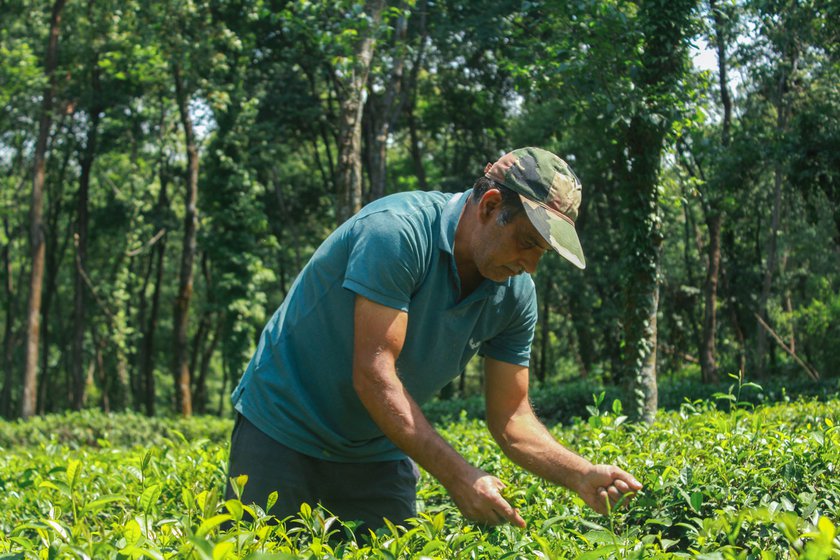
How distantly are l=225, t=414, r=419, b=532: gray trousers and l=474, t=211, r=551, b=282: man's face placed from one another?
91cm

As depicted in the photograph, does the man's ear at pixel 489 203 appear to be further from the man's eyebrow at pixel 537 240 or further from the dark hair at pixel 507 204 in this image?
the man's eyebrow at pixel 537 240

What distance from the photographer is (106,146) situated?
23078 mm

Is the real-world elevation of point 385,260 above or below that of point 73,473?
above

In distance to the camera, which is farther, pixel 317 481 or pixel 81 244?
pixel 81 244

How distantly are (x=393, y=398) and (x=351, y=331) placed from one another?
37cm

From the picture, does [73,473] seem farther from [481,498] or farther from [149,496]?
[481,498]

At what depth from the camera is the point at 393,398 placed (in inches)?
101

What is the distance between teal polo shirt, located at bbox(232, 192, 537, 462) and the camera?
2.76 m

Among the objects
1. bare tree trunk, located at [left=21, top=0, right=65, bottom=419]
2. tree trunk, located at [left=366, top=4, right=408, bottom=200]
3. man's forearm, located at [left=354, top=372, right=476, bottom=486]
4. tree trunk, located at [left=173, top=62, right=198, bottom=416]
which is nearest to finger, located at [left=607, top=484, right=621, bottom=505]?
man's forearm, located at [left=354, top=372, right=476, bottom=486]

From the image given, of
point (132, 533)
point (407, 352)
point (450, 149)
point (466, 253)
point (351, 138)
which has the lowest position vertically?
point (132, 533)

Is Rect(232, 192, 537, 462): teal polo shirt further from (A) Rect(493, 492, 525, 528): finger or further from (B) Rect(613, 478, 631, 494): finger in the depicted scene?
(B) Rect(613, 478, 631, 494): finger

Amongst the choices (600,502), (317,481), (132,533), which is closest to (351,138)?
(317,481)

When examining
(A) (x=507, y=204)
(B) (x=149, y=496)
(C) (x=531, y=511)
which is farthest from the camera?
(C) (x=531, y=511)

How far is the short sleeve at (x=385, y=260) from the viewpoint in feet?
8.44
